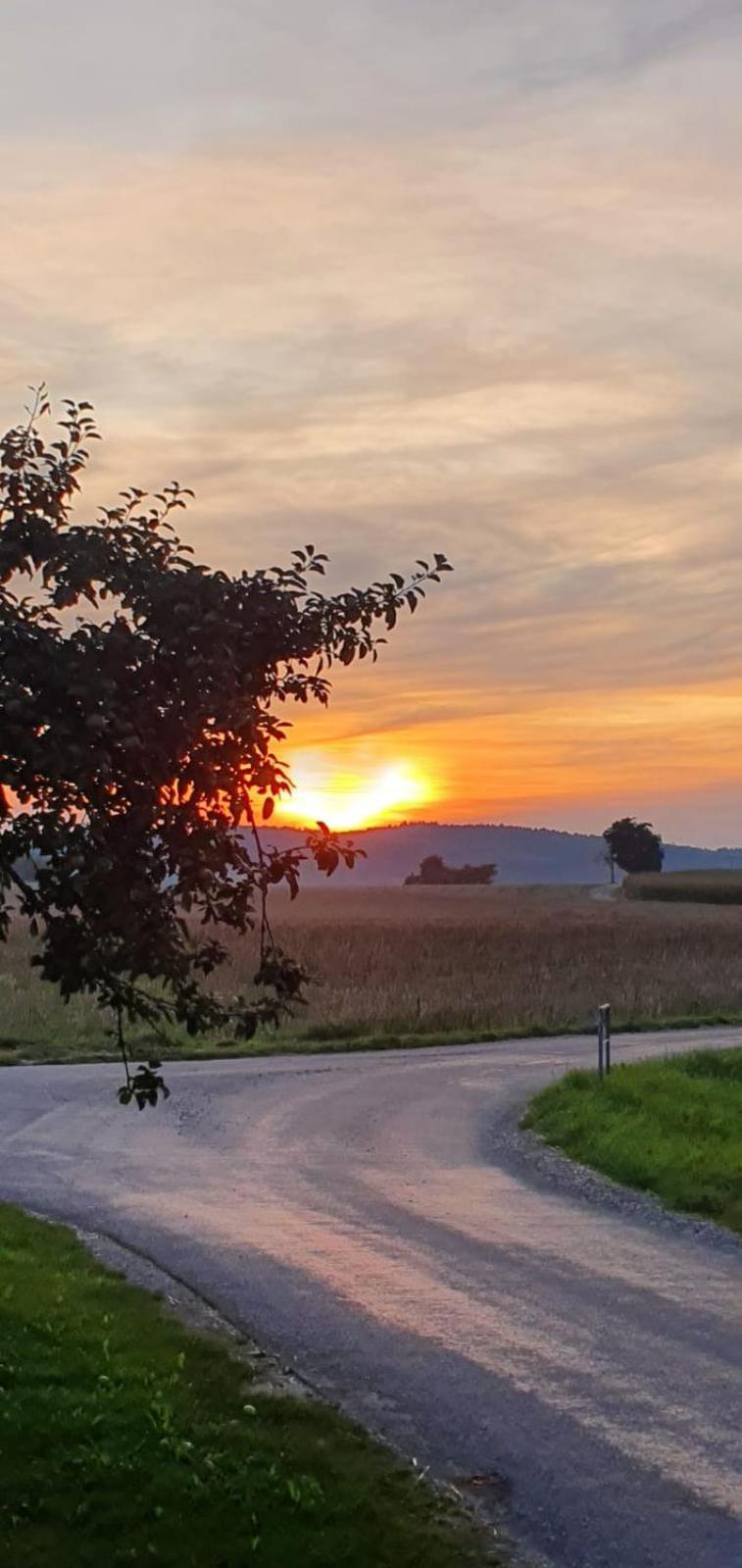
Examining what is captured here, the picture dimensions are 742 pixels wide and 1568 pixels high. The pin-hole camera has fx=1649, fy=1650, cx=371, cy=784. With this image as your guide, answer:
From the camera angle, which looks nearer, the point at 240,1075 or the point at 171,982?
the point at 171,982

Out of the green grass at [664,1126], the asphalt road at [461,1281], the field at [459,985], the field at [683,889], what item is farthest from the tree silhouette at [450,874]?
the asphalt road at [461,1281]

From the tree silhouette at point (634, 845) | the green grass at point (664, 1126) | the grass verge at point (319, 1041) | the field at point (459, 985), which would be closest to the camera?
the green grass at point (664, 1126)

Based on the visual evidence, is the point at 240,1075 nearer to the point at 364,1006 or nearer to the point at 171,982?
the point at 364,1006

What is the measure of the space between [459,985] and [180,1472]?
107ft

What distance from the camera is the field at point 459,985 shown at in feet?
107

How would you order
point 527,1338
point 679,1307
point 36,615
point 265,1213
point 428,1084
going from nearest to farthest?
point 36,615, point 527,1338, point 679,1307, point 265,1213, point 428,1084

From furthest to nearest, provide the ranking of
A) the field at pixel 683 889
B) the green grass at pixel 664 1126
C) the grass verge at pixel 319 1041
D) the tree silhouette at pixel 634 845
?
the tree silhouette at pixel 634 845 < the field at pixel 683 889 < the grass verge at pixel 319 1041 < the green grass at pixel 664 1126

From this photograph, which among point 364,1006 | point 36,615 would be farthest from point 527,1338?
point 364,1006

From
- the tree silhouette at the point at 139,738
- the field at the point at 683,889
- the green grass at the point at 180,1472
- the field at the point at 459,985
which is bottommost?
the green grass at the point at 180,1472

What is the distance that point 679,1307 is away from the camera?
1123cm

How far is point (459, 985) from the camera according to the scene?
132ft

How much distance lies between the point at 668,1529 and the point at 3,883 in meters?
4.01

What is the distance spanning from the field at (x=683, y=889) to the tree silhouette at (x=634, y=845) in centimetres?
3504

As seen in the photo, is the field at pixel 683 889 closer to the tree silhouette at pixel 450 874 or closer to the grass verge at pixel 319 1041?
the tree silhouette at pixel 450 874
